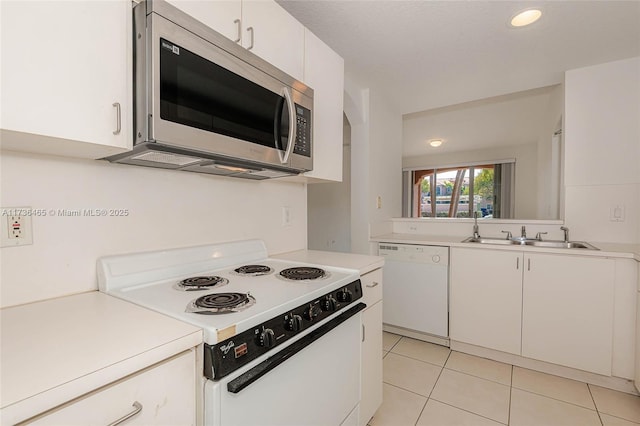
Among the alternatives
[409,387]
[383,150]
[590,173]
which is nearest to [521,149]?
[590,173]

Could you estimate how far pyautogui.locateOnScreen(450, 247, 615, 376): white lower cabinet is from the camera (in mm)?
1969

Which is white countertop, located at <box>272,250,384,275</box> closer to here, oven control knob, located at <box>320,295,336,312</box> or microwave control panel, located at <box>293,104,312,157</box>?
oven control knob, located at <box>320,295,336,312</box>

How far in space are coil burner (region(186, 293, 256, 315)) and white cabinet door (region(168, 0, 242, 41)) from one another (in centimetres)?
94

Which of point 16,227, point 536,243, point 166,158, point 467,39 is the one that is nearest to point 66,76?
point 166,158

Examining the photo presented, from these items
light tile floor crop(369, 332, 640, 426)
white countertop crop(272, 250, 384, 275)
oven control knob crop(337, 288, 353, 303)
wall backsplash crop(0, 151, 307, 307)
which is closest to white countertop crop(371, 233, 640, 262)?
light tile floor crop(369, 332, 640, 426)

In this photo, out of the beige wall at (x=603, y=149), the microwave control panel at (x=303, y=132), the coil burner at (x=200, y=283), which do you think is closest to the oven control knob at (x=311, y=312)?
the coil burner at (x=200, y=283)

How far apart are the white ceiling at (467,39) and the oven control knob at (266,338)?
1.65 metres

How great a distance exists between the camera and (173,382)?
2.29ft

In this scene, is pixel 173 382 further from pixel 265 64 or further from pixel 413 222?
pixel 413 222

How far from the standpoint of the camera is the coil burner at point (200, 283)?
110 centimetres

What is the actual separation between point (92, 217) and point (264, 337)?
0.76 m

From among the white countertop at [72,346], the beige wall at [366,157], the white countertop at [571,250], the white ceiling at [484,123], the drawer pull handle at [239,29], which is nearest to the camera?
the white countertop at [72,346]

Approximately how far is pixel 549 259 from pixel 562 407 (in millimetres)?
905

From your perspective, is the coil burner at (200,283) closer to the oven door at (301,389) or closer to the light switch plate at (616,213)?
the oven door at (301,389)
